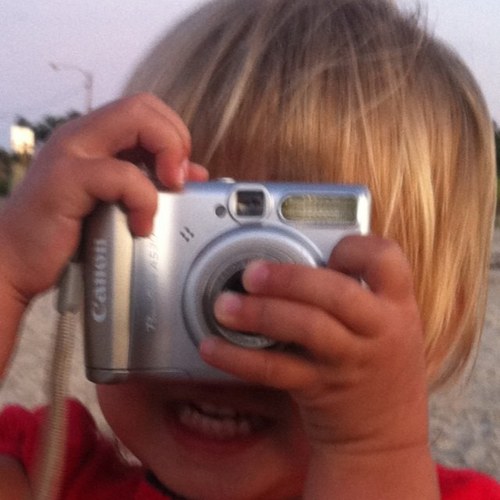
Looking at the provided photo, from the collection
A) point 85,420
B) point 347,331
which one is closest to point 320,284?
point 347,331

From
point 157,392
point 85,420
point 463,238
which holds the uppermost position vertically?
point 463,238

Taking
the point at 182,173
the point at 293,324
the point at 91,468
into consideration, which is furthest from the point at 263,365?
the point at 91,468

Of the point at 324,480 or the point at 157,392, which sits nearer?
the point at 324,480

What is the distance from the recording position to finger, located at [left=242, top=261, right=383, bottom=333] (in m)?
0.49

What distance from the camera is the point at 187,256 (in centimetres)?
57

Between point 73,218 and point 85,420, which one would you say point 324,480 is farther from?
point 85,420

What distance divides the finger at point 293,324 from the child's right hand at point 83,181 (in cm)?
10

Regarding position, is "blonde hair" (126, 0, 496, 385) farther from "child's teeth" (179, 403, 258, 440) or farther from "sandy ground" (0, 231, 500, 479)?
"sandy ground" (0, 231, 500, 479)

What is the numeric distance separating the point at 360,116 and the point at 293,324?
0.25m

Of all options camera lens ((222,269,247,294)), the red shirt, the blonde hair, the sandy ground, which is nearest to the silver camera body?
camera lens ((222,269,247,294))

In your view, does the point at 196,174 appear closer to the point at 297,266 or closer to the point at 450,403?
the point at 297,266

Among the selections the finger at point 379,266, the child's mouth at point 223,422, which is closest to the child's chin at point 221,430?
the child's mouth at point 223,422

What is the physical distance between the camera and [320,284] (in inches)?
19.2

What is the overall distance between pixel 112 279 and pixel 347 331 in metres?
0.16
